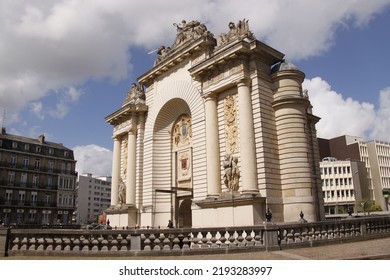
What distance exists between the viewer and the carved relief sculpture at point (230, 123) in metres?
24.6

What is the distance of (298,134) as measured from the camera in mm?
23406

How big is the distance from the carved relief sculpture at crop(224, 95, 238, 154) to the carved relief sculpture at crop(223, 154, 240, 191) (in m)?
1.13

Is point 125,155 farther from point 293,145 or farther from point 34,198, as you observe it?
point 34,198

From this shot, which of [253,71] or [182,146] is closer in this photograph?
[253,71]

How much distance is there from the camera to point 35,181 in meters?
57.9

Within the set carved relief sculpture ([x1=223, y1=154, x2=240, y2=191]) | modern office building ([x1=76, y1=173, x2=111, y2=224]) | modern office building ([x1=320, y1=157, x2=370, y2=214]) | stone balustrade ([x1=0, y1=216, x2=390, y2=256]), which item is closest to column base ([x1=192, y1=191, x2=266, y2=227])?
carved relief sculpture ([x1=223, y1=154, x2=240, y2=191])

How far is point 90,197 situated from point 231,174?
11854 centimetres

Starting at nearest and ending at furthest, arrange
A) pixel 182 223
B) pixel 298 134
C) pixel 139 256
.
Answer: pixel 139 256 < pixel 298 134 < pixel 182 223

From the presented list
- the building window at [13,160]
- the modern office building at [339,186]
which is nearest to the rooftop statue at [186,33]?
the building window at [13,160]

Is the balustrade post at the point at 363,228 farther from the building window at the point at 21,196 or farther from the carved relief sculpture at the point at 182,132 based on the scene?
the building window at the point at 21,196

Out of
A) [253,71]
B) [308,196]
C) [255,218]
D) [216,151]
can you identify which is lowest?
[255,218]

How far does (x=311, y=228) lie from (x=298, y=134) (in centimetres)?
904

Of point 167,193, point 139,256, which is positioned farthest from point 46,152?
point 139,256

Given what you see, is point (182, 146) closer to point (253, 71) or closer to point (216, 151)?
point (216, 151)
